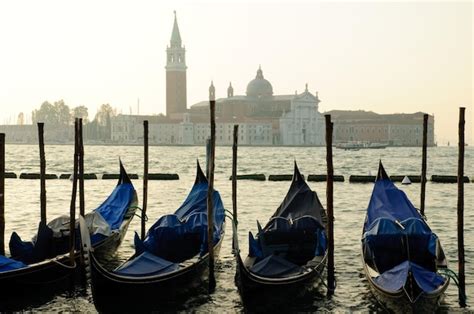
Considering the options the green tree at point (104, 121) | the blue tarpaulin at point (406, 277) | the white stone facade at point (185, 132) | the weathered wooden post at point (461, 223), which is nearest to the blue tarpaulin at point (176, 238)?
the blue tarpaulin at point (406, 277)

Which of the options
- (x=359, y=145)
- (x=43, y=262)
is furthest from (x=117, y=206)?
(x=359, y=145)

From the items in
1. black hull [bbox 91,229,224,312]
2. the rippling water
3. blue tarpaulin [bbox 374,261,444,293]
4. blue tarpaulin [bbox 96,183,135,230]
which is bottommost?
the rippling water

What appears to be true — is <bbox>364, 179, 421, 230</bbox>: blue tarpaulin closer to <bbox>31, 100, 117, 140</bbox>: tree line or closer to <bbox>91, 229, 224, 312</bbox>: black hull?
<bbox>91, 229, 224, 312</bbox>: black hull

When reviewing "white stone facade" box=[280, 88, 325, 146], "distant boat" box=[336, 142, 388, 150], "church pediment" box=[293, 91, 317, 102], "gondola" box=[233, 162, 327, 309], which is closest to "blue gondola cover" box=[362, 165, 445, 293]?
"gondola" box=[233, 162, 327, 309]

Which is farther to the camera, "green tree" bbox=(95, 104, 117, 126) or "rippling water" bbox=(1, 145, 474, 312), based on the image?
"green tree" bbox=(95, 104, 117, 126)

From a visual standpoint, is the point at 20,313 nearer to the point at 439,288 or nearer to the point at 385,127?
the point at 439,288

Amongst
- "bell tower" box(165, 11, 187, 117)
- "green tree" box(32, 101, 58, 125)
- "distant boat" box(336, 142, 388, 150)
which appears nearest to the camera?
"distant boat" box(336, 142, 388, 150)

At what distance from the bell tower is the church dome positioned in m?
9.58

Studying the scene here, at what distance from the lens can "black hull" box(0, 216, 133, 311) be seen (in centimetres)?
736

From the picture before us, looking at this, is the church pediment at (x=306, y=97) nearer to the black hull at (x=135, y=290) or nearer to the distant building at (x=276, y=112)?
the distant building at (x=276, y=112)

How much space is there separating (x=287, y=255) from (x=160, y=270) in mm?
1754

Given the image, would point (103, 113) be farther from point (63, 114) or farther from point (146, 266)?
point (146, 266)

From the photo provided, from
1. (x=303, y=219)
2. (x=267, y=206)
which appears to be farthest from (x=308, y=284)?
(x=267, y=206)

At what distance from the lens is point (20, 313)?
7.30 meters
